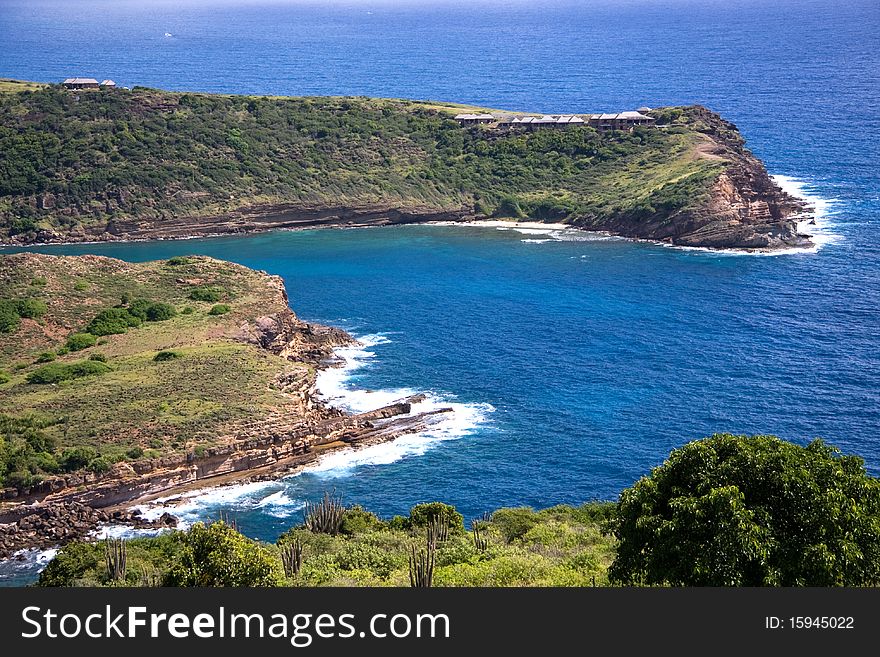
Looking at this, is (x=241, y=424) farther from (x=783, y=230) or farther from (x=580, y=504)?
(x=783, y=230)

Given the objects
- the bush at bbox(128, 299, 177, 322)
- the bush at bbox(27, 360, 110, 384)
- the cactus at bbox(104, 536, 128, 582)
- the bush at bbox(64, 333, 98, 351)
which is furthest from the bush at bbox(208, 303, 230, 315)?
the cactus at bbox(104, 536, 128, 582)

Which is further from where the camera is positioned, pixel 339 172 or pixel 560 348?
pixel 339 172

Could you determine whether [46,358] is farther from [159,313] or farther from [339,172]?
[339,172]

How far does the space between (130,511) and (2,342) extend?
99.1 feet

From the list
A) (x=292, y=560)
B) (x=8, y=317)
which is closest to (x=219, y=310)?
(x=8, y=317)

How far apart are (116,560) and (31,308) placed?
2084 inches

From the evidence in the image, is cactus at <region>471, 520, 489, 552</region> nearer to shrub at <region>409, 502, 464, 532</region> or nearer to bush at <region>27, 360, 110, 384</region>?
shrub at <region>409, 502, 464, 532</region>

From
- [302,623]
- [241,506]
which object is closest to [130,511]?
[241,506]

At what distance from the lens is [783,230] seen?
14312 centimetres

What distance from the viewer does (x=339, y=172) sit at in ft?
577

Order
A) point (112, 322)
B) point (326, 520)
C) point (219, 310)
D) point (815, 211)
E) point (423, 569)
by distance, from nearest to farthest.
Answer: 1. point (423, 569)
2. point (326, 520)
3. point (112, 322)
4. point (219, 310)
5. point (815, 211)

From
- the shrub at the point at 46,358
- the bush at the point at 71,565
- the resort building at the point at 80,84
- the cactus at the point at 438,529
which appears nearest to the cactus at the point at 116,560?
the bush at the point at 71,565

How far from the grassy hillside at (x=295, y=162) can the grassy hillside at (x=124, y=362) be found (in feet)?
145

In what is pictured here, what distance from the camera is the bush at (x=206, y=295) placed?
117 m
